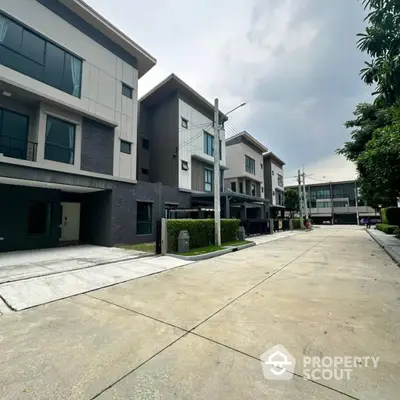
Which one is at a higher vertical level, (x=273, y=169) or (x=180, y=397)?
(x=273, y=169)

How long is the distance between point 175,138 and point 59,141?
8.72 metres

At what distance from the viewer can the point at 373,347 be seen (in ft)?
9.88

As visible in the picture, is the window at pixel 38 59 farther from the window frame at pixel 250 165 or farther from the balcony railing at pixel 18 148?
the window frame at pixel 250 165

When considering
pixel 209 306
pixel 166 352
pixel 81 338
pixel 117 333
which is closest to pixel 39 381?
pixel 81 338

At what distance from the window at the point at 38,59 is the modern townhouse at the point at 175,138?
7635 mm

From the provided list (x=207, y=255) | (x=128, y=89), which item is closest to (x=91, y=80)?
(x=128, y=89)

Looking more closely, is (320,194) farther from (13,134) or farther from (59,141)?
(13,134)

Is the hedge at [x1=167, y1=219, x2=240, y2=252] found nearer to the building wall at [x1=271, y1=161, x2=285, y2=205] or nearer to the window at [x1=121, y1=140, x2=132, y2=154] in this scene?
the window at [x1=121, y1=140, x2=132, y2=154]

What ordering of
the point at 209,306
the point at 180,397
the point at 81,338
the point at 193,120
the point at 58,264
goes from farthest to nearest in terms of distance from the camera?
1. the point at 193,120
2. the point at 58,264
3. the point at 209,306
4. the point at 81,338
5. the point at 180,397

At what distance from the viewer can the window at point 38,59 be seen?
403 inches

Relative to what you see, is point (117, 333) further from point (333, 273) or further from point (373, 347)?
point (333, 273)

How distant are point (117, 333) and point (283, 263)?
6947 mm

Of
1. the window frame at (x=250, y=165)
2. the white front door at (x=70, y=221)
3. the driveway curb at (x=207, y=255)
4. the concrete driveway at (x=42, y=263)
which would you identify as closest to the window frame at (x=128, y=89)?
the white front door at (x=70, y=221)

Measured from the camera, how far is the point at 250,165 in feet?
103
